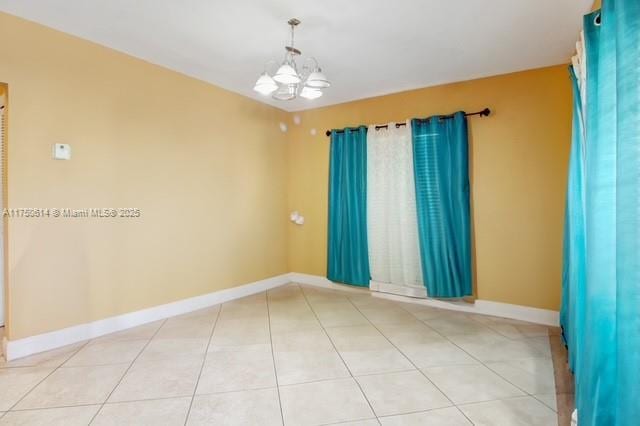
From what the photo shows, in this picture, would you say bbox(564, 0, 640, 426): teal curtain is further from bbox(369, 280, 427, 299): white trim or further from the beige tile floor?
bbox(369, 280, 427, 299): white trim

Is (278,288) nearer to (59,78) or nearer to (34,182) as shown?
(34,182)

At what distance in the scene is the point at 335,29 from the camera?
246 cm

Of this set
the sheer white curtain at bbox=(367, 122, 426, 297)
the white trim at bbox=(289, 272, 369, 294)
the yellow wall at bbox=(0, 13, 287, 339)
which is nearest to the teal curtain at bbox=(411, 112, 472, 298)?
the sheer white curtain at bbox=(367, 122, 426, 297)

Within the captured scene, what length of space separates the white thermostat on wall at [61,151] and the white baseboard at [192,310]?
53.0 inches

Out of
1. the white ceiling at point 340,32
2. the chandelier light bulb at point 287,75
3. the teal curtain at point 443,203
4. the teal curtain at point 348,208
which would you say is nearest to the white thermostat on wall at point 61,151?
the white ceiling at point 340,32

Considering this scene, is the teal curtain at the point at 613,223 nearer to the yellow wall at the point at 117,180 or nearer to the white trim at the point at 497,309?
the white trim at the point at 497,309

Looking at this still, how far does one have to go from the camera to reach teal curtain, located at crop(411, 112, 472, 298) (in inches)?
132

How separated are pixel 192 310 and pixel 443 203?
2892mm

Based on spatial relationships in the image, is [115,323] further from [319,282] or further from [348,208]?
[348,208]

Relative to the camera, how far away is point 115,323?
2.82m

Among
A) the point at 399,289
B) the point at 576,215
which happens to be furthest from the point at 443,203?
the point at 576,215

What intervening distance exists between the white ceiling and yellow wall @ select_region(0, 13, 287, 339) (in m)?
0.30

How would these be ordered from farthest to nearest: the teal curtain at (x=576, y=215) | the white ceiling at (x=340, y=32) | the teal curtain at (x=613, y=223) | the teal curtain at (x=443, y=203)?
the teal curtain at (x=443, y=203) < the white ceiling at (x=340, y=32) < the teal curtain at (x=576, y=215) < the teal curtain at (x=613, y=223)

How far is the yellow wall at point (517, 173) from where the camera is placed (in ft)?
9.97
